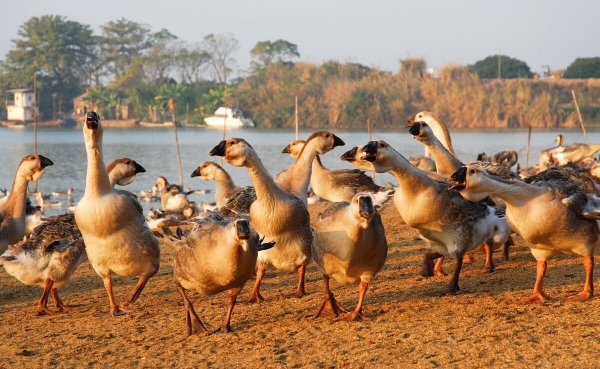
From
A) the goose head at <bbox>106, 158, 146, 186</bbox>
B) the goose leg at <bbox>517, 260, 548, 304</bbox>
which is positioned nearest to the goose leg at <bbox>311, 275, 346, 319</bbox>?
the goose leg at <bbox>517, 260, 548, 304</bbox>

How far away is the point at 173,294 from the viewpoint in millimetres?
8500

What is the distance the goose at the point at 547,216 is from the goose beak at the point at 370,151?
774mm

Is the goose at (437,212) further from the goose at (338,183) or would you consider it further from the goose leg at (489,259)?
the goose at (338,183)

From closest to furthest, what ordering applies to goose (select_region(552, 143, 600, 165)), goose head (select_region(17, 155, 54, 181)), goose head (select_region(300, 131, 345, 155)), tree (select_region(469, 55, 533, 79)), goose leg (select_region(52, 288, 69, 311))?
goose leg (select_region(52, 288, 69, 311)) → goose head (select_region(300, 131, 345, 155)) → goose head (select_region(17, 155, 54, 181)) → goose (select_region(552, 143, 600, 165)) → tree (select_region(469, 55, 533, 79))

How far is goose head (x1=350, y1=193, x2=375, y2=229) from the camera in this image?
244 inches

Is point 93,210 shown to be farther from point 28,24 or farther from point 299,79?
point 28,24

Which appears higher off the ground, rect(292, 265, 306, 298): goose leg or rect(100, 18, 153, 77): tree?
rect(100, 18, 153, 77): tree

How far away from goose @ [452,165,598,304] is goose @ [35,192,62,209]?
18796mm

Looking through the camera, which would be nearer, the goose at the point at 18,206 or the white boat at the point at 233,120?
the goose at the point at 18,206

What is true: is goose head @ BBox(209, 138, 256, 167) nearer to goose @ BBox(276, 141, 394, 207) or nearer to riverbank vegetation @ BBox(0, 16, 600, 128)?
goose @ BBox(276, 141, 394, 207)

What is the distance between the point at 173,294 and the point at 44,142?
169 ft

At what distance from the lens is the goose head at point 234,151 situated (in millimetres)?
7238

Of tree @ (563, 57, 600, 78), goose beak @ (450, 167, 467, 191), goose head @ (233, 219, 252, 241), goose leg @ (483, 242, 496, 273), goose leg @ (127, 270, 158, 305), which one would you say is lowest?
goose leg @ (127, 270, 158, 305)

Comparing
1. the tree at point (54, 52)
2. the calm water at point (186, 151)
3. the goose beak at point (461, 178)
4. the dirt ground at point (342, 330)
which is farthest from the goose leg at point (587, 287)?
the tree at point (54, 52)
